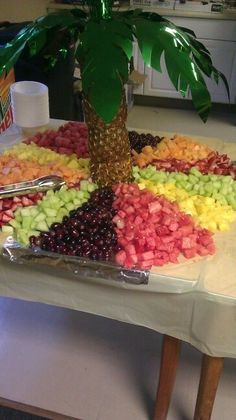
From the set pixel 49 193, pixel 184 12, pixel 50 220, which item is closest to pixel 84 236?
pixel 50 220

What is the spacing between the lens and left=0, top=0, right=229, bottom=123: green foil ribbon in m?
0.75

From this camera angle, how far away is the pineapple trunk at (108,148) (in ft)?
3.17

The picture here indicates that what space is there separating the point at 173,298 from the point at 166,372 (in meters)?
0.27

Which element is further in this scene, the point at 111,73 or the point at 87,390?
the point at 87,390

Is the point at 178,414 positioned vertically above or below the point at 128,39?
below

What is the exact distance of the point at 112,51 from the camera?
2.45 ft

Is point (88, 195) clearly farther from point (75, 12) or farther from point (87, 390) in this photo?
point (87, 390)

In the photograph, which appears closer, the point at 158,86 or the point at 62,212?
the point at 62,212

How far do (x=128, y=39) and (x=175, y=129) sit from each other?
2.24 metres

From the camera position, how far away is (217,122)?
310 cm

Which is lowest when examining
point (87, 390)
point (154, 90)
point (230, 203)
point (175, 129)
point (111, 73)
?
point (87, 390)

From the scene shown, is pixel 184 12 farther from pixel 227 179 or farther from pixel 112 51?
pixel 112 51

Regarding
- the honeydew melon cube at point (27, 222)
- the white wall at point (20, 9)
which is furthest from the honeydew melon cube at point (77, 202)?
the white wall at point (20, 9)

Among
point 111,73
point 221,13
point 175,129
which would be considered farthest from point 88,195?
point 221,13
